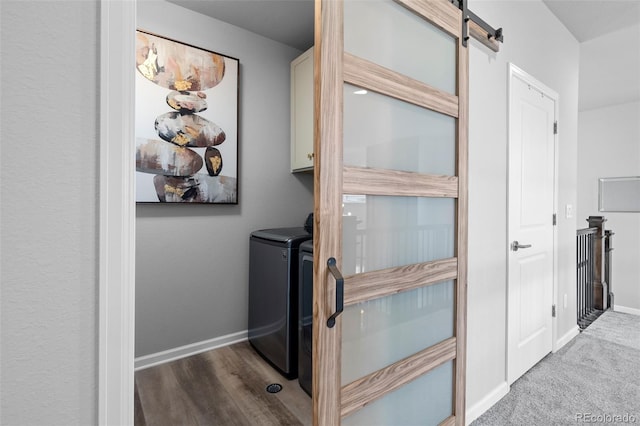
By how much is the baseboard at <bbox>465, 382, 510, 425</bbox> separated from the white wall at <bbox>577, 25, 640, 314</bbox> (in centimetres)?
339

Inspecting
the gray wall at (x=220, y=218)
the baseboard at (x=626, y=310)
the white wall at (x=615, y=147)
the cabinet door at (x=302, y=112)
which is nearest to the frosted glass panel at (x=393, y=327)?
the cabinet door at (x=302, y=112)

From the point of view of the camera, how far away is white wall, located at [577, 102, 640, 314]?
177 inches

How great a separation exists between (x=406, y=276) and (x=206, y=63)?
7.32ft

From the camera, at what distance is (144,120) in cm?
225

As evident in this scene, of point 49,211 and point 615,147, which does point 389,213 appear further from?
point 615,147

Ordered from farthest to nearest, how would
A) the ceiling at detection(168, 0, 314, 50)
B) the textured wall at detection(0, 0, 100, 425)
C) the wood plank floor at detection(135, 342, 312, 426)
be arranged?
1. the ceiling at detection(168, 0, 314, 50)
2. the wood plank floor at detection(135, 342, 312, 426)
3. the textured wall at detection(0, 0, 100, 425)

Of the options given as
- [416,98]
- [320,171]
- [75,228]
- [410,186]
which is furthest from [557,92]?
[75,228]

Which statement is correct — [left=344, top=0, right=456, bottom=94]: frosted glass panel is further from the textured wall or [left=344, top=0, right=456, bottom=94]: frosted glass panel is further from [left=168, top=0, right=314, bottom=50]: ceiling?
[left=168, top=0, right=314, bottom=50]: ceiling

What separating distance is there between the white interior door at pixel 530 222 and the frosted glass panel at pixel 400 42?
2.75ft

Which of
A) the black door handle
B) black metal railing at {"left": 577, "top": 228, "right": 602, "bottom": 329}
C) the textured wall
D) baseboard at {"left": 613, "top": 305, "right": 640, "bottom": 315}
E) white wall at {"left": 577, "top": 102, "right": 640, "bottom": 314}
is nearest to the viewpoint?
the textured wall

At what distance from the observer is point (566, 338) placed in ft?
9.51

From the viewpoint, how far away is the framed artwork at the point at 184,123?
2252 mm

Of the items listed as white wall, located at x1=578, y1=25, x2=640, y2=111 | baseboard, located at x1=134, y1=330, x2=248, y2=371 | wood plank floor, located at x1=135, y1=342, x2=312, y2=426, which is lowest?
wood plank floor, located at x1=135, y1=342, x2=312, y2=426

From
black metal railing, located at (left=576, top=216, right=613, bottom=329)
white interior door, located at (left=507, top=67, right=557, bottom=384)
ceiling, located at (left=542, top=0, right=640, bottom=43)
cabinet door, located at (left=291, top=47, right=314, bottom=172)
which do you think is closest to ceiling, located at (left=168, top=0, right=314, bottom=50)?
cabinet door, located at (left=291, top=47, right=314, bottom=172)
